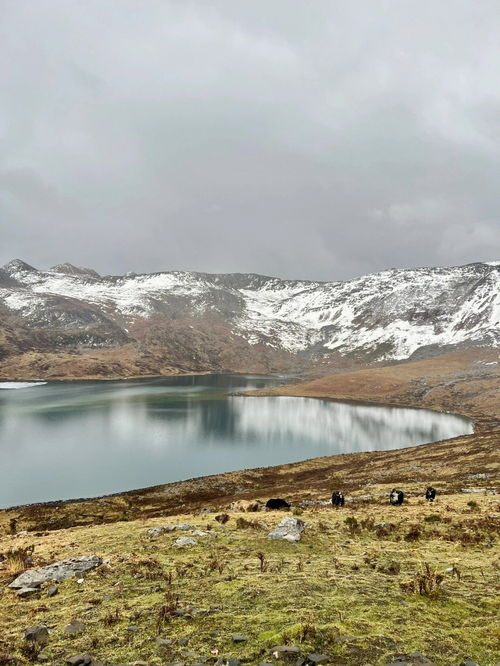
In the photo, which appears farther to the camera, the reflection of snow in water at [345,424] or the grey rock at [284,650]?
the reflection of snow in water at [345,424]

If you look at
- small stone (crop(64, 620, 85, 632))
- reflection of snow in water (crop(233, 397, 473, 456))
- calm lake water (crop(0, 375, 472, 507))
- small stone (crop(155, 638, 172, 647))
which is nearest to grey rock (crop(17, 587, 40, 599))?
small stone (crop(64, 620, 85, 632))

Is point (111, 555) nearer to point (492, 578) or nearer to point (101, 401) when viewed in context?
point (492, 578)

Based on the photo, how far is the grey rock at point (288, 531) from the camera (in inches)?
653

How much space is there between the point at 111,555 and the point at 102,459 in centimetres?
6594

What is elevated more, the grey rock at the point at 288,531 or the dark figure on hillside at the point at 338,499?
the grey rock at the point at 288,531

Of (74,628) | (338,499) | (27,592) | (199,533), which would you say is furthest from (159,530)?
(338,499)

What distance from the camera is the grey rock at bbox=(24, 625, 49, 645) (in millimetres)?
7680

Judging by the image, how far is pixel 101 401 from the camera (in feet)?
481

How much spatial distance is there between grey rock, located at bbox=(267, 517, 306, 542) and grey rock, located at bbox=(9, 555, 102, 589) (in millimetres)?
7104

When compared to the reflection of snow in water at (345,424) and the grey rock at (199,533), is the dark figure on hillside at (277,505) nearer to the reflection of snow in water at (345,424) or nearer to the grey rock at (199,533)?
the grey rock at (199,533)

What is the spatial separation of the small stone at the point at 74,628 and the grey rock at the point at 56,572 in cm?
406

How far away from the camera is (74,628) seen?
27.1ft

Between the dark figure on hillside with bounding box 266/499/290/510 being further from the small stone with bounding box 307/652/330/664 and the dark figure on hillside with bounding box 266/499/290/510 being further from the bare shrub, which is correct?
the small stone with bounding box 307/652/330/664

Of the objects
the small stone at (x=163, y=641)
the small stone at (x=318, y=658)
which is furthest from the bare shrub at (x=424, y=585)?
the small stone at (x=163, y=641)
